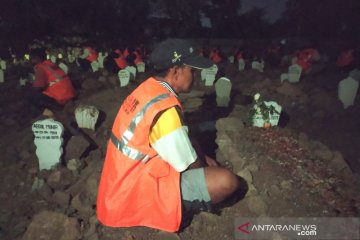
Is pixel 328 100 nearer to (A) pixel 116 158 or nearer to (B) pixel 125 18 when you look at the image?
(A) pixel 116 158

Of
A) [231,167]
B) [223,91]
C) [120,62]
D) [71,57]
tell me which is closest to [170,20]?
[71,57]

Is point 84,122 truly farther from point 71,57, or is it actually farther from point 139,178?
point 71,57

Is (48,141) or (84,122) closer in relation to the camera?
(48,141)

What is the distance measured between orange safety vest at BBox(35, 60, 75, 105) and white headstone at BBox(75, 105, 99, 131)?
4.41ft

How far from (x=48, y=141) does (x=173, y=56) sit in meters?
2.93

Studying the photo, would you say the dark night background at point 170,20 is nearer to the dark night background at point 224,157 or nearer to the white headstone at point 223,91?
the dark night background at point 224,157

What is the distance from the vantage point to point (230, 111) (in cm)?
716

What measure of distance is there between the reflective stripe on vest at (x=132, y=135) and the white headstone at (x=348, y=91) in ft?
18.0

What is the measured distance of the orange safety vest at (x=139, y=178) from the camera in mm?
2678

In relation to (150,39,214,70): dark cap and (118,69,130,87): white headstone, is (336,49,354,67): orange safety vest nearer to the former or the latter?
(118,69,130,87): white headstone

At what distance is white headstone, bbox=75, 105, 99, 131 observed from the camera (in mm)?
6387

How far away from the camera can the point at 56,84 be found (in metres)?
7.43

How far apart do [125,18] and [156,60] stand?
24864 mm

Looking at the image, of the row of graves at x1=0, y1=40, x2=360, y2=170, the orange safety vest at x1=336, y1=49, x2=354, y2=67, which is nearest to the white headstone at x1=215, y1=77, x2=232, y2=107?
the row of graves at x1=0, y1=40, x2=360, y2=170
